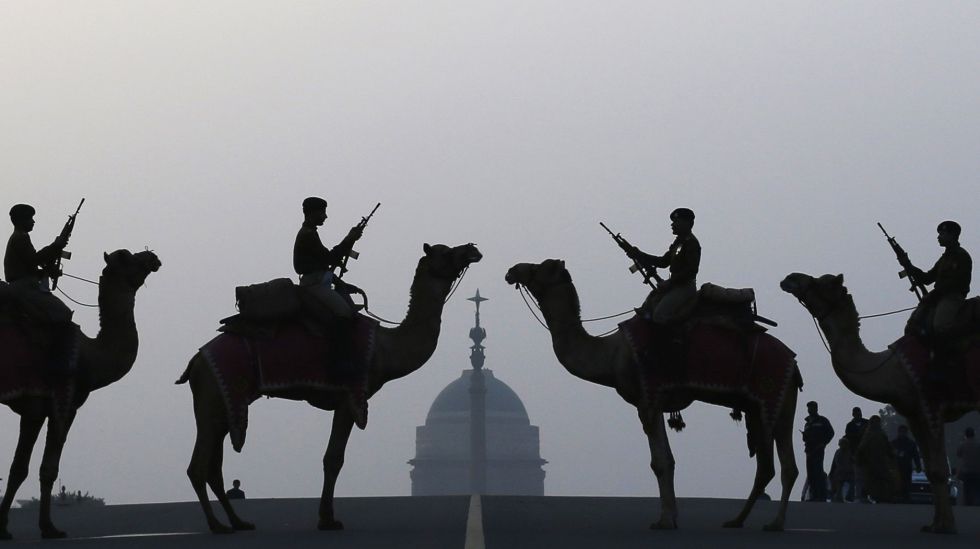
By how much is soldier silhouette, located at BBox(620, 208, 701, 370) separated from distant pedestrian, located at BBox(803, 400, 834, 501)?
43.2 ft

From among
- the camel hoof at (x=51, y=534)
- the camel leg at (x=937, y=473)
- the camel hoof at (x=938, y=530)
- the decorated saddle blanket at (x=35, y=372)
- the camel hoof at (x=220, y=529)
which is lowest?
the camel hoof at (x=51, y=534)

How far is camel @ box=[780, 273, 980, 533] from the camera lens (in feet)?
66.3

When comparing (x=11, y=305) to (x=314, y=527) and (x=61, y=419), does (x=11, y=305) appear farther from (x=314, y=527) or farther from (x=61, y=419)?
(x=314, y=527)

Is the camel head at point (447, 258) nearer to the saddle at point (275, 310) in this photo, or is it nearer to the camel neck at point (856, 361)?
the saddle at point (275, 310)

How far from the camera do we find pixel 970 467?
33875 millimetres

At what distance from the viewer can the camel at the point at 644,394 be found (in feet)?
67.6

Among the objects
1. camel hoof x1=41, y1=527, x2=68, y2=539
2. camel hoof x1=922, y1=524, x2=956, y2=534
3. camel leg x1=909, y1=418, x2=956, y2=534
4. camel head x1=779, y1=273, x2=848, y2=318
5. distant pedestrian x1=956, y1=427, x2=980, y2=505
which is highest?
camel head x1=779, y1=273, x2=848, y2=318

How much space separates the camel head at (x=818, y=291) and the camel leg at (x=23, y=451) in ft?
27.0

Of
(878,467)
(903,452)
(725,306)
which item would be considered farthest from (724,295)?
(903,452)

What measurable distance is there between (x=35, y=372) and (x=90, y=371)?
766mm

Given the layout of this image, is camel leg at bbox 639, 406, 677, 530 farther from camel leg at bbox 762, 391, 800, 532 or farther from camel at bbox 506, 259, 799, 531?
camel leg at bbox 762, 391, 800, 532

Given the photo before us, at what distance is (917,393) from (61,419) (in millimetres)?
8804

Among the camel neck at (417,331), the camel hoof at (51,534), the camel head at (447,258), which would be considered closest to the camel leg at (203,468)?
Result: the camel hoof at (51,534)

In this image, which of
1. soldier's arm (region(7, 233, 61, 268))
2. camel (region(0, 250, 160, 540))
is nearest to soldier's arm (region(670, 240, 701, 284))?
camel (region(0, 250, 160, 540))
